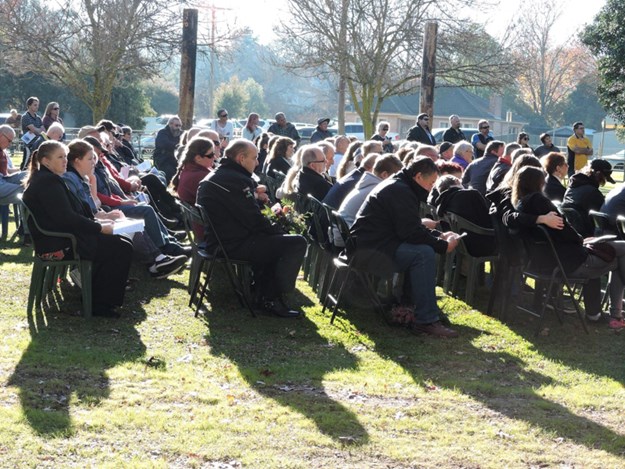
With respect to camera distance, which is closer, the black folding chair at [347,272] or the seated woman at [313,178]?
the black folding chair at [347,272]

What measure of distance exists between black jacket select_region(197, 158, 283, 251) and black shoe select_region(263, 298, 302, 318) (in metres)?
0.63

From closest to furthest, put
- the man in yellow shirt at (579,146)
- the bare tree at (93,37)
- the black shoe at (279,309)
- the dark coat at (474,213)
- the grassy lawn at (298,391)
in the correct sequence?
the grassy lawn at (298,391) → the black shoe at (279,309) → the dark coat at (474,213) → the man in yellow shirt at (579,146) → the bare tree at (93,37)

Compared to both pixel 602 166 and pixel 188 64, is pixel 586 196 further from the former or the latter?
pixel 188 64

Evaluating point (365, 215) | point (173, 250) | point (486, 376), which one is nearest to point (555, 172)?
point (365, 215)

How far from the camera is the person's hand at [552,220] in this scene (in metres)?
7.46

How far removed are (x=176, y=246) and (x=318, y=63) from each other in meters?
21.1

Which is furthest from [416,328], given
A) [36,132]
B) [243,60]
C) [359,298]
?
[243,60]

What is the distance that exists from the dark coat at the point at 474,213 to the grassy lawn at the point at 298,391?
2.06 ft

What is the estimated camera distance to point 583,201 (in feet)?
30.1

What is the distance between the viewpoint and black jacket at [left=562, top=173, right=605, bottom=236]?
913 centimetres

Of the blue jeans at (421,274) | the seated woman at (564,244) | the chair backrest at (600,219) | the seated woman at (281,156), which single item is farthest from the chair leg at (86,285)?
the seated woman at (281,156)

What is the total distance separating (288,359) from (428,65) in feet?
48.6

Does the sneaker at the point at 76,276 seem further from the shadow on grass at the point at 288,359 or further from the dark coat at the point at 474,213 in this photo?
the dark coat at the point at 474,213

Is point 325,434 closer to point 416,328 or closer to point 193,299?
point 416,328
